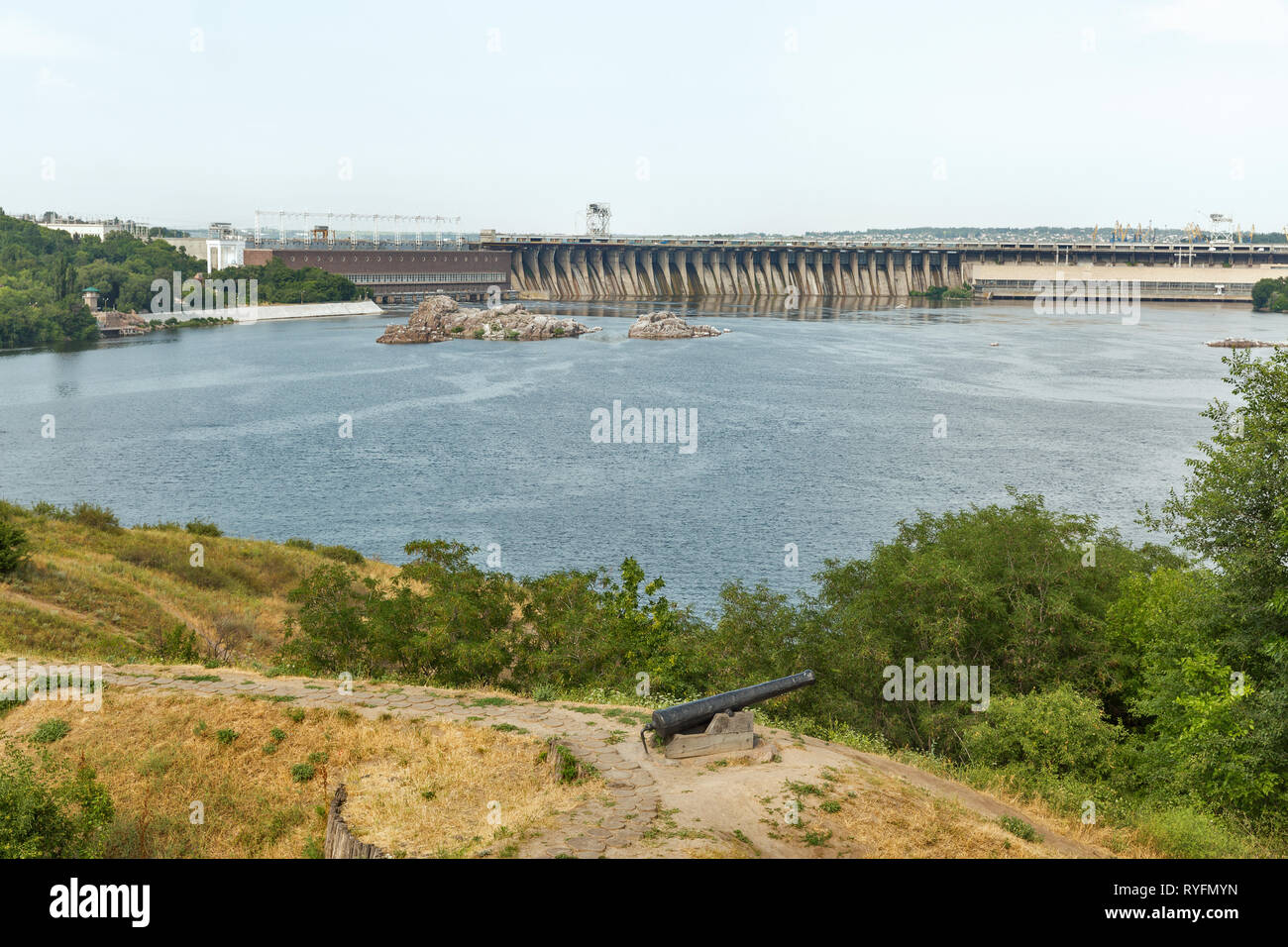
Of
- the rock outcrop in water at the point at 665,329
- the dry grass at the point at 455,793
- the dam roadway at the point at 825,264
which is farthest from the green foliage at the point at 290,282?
the dry grass at the point at 455,793

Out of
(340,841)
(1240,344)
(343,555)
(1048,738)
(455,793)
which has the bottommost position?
(343,555)

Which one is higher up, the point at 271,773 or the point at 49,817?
the point at 49,817

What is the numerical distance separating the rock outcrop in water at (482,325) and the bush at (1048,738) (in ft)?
365

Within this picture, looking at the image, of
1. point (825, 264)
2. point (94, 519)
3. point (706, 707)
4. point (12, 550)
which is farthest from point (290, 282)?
point (706, 707)

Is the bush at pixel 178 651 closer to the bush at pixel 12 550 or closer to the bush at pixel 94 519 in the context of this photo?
the bush at pixel 12 550

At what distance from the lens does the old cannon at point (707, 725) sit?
15.7 m

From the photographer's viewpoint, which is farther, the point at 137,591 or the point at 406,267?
the point at 406,267

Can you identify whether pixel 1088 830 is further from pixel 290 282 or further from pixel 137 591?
pixel 290 282

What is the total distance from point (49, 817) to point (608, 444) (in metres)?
55.5

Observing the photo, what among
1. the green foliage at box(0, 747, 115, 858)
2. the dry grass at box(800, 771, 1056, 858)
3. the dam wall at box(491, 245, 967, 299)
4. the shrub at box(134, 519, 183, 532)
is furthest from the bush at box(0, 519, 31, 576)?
the dam wall at box(491, 245, 967, 299)

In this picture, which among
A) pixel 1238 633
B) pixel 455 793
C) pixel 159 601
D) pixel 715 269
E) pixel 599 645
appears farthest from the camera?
pixel 715 269

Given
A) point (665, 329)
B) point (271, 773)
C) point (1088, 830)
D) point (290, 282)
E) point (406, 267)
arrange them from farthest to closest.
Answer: point (406, 267), point (290, 282), point (665, 329), point (271, 773), point (1088, 830)

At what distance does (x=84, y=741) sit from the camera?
17.0 meters

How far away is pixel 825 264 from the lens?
18938cm
